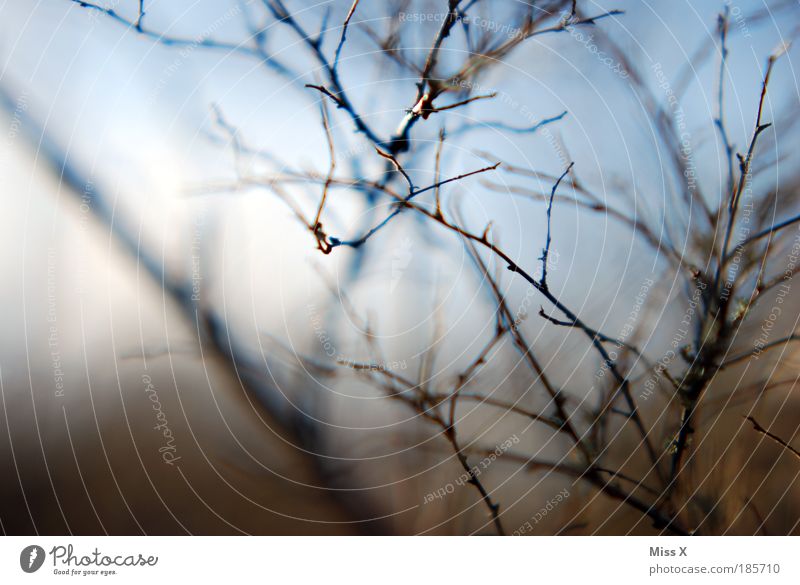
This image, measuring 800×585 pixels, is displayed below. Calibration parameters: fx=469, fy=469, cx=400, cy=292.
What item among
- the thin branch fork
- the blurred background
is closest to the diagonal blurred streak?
the blurred background

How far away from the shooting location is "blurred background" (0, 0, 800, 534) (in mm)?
486

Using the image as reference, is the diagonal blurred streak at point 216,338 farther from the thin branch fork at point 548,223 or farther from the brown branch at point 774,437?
the brown branch at point 774,437

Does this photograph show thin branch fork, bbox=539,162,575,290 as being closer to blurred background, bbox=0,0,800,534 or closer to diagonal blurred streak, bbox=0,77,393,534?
blurred background, bbox=0,0,800,534

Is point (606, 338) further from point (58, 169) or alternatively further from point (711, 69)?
point (58, 169)

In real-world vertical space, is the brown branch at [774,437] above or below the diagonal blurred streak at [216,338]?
below

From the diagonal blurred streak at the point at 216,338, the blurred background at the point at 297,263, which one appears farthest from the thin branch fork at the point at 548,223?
the diagonal blurred streak at the point at 216,338

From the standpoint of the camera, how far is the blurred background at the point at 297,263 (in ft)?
1.60

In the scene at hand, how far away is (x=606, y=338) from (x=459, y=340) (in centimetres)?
17

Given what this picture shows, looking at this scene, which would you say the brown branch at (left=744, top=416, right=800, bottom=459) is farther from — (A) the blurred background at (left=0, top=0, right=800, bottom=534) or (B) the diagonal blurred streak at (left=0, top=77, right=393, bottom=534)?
(B) the diagonal blurred streak at (left=0, top=77, right=393, bottom=534)

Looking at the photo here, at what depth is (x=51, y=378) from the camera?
48 cm

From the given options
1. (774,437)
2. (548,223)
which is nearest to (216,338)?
(548,223)

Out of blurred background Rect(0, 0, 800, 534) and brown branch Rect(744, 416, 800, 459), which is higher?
blurred background Rect(0, 0, 800, 534)
